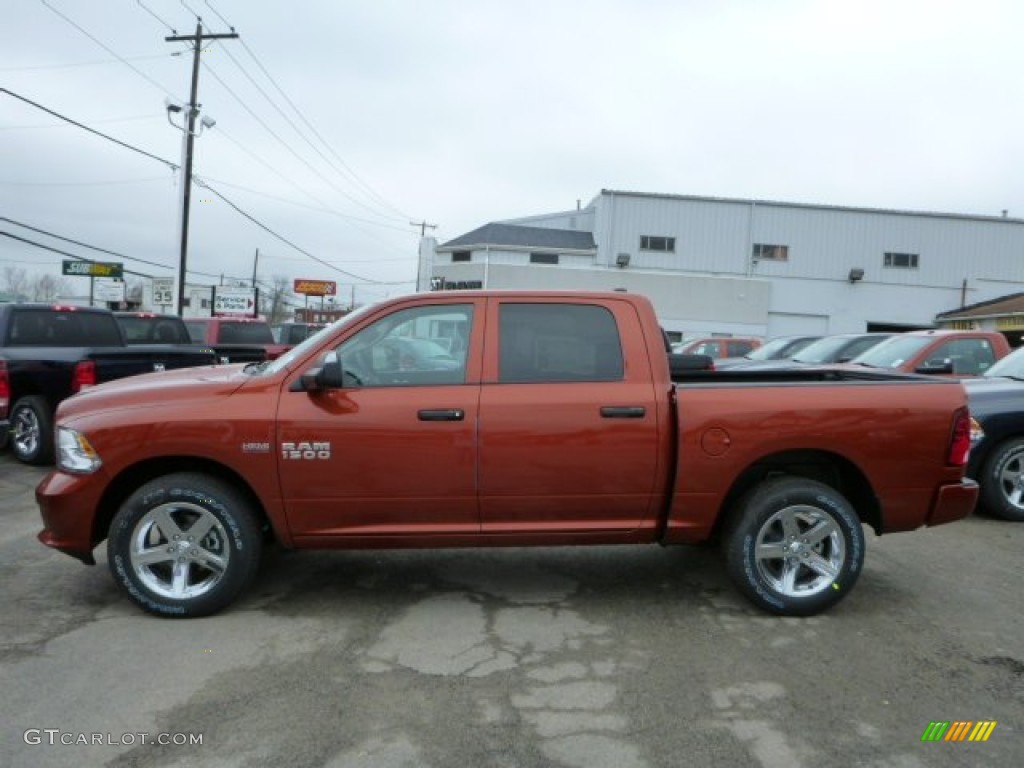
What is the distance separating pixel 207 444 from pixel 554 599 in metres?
2.15

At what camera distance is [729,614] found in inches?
176

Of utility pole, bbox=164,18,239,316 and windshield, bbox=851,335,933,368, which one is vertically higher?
utility pole, bbox=164,18,239,316

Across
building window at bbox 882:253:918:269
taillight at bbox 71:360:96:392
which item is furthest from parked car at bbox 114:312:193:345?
building window at bbox 882:253:918:269

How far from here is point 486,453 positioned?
4.20 metres

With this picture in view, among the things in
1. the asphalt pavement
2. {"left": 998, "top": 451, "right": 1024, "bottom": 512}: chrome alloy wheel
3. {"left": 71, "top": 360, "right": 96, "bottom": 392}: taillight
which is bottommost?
the asphalt pavement

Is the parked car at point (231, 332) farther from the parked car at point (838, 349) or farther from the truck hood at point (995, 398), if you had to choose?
the truck hood at point (995, 398)

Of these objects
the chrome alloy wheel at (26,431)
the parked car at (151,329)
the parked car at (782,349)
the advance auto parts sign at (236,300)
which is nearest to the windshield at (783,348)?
the parked car at (782,349)

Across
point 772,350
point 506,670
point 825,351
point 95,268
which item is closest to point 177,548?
point 506,670

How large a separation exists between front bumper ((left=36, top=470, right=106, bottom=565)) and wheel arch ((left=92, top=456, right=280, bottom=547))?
4 cm

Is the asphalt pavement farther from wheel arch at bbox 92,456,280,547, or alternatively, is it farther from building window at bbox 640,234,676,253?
building window at bbox 640,234,676,253

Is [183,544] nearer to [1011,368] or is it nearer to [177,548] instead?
[177,548]

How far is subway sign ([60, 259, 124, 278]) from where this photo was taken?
54688 mm

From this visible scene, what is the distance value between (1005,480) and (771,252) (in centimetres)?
3369

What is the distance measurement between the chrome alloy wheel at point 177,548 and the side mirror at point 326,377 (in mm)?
873
